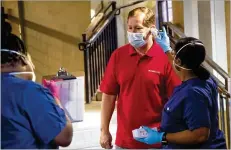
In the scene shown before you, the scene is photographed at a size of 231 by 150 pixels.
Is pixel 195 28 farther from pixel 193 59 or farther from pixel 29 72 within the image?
pixel 29 72

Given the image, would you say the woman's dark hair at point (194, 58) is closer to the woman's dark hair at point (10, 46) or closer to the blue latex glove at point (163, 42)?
the blue latex glove at point (163, 42)

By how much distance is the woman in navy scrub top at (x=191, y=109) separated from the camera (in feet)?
5.25

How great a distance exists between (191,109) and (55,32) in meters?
4.86

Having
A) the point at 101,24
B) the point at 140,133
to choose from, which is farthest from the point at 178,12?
the point at 140,133

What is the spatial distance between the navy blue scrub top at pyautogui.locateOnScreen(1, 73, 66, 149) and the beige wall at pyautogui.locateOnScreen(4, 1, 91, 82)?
15.1 feet

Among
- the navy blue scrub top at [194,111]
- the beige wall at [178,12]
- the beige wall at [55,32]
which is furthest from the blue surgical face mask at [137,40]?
the beige wall at [55,32]

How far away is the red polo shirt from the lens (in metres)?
2.08

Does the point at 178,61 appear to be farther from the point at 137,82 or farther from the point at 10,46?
the point at 10,46

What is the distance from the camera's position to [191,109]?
160 cm

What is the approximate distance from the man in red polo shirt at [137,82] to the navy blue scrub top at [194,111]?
0.35 metres

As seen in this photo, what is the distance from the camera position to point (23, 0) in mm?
6320

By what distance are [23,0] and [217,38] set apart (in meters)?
3.75

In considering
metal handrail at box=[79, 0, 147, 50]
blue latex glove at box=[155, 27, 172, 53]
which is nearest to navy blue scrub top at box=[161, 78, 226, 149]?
blue latex glove at box=[155, 27, 172, 53]

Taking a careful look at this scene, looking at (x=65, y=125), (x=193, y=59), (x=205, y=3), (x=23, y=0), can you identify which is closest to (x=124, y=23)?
(x=205, y=3)
